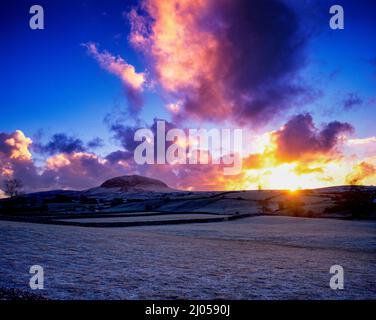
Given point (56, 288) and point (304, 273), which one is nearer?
point (56, 288)

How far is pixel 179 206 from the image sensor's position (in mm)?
89438

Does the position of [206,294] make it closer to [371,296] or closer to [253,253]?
[371,296]

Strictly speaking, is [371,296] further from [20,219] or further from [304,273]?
[20,219]
